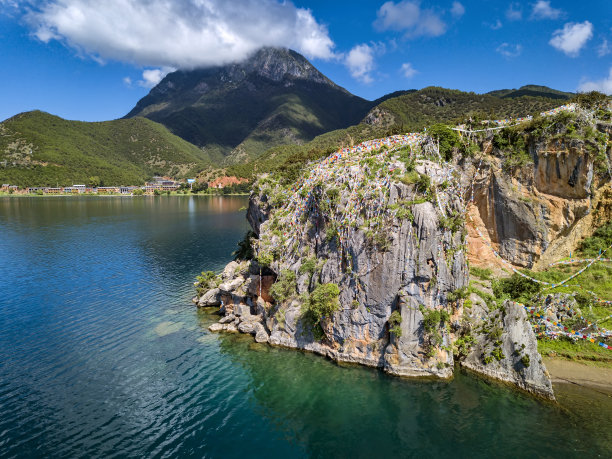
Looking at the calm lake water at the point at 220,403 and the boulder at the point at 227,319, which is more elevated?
the boulder at the point at 227,319

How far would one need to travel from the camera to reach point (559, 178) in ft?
92.9

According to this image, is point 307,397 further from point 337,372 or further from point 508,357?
point 508,357

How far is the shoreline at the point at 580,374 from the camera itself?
2066 centimetres

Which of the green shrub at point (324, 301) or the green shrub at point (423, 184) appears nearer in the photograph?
the green shrub at point (423, 184)

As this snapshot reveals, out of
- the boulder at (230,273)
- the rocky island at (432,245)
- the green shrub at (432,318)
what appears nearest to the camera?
the green shrub at (432,318)

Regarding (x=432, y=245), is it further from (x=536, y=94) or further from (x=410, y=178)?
(x=536, y=94)

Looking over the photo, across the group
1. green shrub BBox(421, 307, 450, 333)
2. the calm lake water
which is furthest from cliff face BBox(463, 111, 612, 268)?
the calm lake water

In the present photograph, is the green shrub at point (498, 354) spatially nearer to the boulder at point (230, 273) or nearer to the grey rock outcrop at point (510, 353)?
the grey rock outcrop at point (510, 353)

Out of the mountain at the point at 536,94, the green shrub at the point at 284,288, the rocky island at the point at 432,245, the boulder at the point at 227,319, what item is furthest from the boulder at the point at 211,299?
the mountain at the point at 536,94

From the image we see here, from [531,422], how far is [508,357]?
419cm

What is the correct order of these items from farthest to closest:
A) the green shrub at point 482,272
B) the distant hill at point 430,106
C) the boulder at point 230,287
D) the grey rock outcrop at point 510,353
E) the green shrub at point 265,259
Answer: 1. the distant hill at point 430,106
2. the boulder at point 230,287
3. the green shrub at point 482,272
4. the green shrub at point 265,259
5. the grey rock outcrop at point 510,353

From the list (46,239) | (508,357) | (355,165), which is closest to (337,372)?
(508,357)

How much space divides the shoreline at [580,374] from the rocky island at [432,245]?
287 centimetres

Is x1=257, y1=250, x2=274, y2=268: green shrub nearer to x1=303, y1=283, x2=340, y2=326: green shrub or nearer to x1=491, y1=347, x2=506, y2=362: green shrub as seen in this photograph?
x1=303, y1=283, x2=340, y2=326: green shrub
